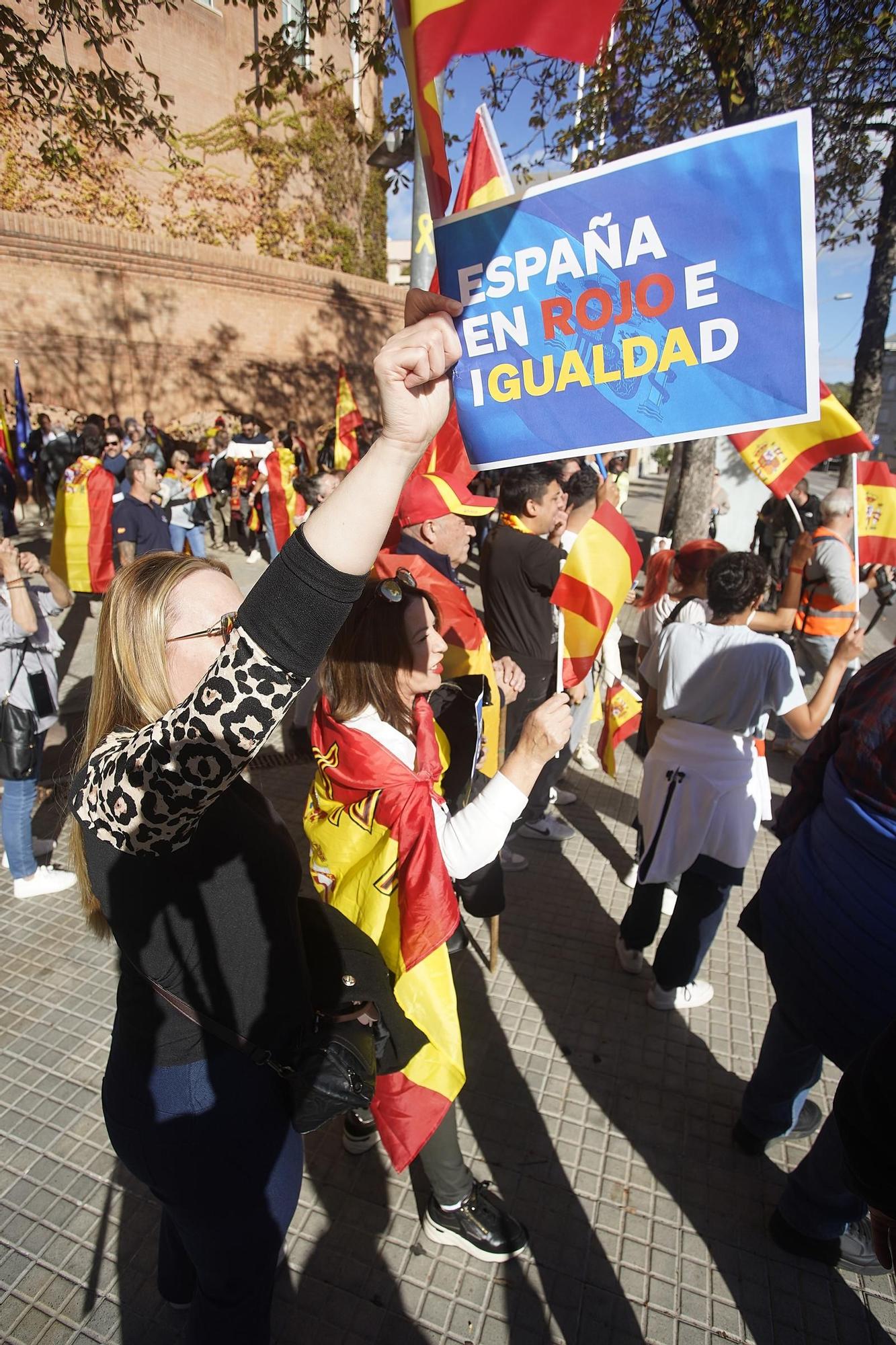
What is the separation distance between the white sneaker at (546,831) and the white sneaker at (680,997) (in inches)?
52.4

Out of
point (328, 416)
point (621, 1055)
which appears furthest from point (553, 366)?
point (328, 416)

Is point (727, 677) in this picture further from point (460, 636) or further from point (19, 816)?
point (19, 816)

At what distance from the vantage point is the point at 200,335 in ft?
54.3

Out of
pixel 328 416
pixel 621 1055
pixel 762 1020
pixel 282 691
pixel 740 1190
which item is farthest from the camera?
pixel 328 416

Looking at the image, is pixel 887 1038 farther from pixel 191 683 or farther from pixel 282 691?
pixel 191 683

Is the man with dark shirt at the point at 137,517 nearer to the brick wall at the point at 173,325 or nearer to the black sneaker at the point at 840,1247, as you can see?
the black sneaker at the point at 840,1247

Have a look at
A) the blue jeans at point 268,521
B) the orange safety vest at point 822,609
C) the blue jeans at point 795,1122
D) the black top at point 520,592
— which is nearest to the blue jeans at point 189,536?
the blue jeans at point 268,521

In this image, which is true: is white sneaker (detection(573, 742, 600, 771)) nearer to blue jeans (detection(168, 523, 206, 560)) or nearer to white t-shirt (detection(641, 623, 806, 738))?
white t-shirt (detection(641, 623, 806, 738))

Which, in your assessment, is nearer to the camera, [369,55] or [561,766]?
[561,766]

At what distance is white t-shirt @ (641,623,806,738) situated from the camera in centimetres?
261

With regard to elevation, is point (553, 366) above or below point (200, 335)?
below

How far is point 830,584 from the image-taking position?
4.81 meters

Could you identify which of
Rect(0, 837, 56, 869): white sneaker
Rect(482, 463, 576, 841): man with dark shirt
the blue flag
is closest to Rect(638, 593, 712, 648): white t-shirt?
Rect(482, 463, 576, 841): man with dark shirt

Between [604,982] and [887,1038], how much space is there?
2.13 metres
